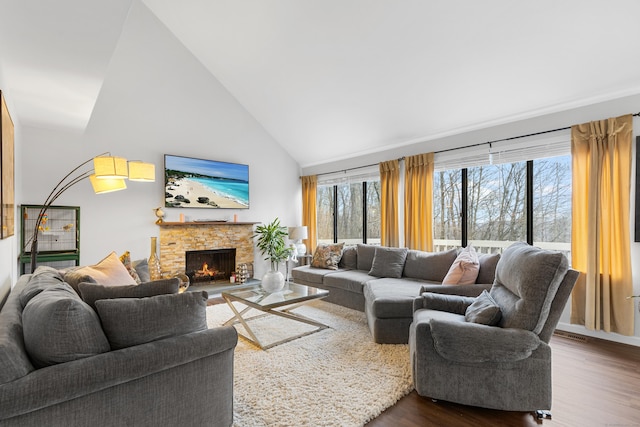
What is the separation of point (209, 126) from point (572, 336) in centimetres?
596

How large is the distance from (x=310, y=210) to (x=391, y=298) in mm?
3913

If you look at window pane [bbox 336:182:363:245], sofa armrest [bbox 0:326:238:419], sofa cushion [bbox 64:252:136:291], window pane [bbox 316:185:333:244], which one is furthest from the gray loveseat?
window pane [bbox 316:185:333:244]

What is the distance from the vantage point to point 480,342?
6.31 ft

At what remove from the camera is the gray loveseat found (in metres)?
1.18

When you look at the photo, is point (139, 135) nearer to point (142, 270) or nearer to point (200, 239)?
point (200, 239)

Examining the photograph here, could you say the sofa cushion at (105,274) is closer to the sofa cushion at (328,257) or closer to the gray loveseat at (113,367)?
the gray loveseat at (113,367)

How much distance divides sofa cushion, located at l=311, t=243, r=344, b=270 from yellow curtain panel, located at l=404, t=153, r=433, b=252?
110cm

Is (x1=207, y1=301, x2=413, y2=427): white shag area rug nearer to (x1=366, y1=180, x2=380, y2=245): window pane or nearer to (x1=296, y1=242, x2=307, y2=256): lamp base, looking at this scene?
(x1=366, y1=180, x2=380, y2=245): window pane

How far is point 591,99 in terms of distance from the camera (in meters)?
3.36

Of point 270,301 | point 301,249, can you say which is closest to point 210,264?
point 301,249

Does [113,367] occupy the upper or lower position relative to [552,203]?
lower

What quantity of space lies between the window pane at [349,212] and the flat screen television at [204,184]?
190 cm

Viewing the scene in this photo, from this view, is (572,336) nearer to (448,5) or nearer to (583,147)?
(583,147)

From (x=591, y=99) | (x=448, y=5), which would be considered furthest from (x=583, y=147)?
(x=448, y=5)
